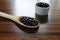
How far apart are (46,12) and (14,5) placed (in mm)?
312

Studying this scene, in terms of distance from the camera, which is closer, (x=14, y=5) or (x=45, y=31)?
(x=45, y=31)

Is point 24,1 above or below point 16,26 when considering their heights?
above

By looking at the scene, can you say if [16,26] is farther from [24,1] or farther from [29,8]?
[24,1]

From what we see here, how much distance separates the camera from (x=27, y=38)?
804mm

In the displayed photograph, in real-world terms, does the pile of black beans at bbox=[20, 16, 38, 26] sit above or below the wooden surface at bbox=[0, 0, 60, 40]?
above

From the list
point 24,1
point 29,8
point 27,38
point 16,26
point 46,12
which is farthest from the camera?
point 24,1

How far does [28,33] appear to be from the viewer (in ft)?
2.78

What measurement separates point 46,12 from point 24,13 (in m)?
0.17

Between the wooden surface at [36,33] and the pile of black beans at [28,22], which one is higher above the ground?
the pile of black beans at [28,22]

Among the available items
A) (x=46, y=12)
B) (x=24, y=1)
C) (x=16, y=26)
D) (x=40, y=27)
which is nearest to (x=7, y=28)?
(x=16, y=26)

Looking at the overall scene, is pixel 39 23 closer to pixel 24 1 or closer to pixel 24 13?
pixel 24 13

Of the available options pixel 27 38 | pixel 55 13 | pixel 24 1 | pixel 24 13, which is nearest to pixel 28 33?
pixel 27 38

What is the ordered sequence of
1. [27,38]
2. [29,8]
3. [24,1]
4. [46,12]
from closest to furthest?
[27,38], [46,12], [29,8], [24,1]

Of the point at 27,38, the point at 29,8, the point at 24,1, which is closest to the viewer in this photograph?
the point at 27,38
